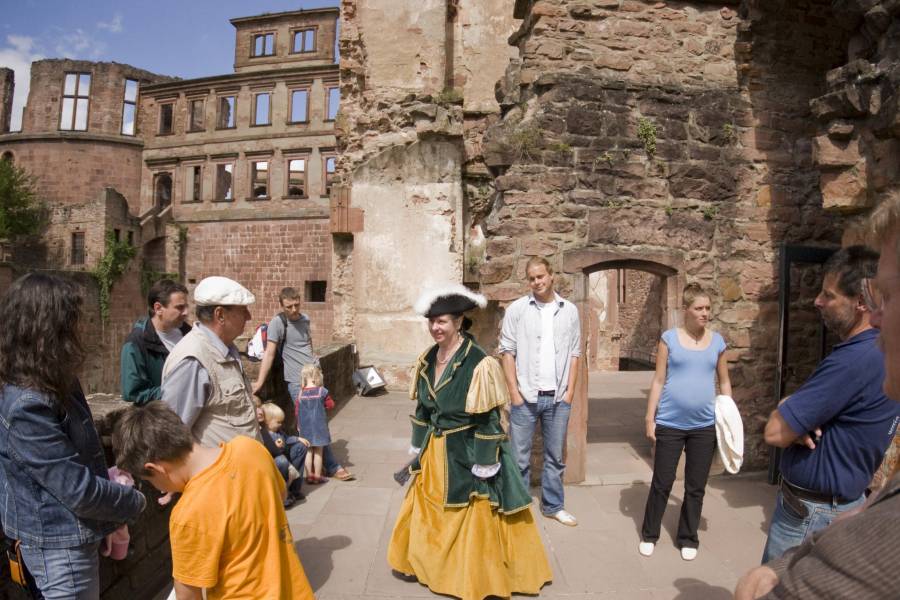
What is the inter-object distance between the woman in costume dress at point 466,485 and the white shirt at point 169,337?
1896 millimetres

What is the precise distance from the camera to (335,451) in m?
6.99

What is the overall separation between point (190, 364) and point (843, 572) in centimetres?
271

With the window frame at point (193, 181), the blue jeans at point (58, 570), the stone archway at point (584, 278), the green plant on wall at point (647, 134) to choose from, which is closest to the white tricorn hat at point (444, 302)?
the blue jeans at point (58, 570)

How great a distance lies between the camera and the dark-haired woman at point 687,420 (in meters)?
4.05

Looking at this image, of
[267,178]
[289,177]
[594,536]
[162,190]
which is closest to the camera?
[594,536]

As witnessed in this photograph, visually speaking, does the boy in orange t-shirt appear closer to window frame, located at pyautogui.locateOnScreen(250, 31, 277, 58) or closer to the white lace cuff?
the white lace cuff

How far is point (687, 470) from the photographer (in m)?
4.15

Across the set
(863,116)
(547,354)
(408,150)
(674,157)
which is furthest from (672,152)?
(408,150)

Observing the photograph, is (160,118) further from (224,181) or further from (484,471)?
(484,471)

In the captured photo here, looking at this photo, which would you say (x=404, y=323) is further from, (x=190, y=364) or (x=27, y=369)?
(x=27, y=369)

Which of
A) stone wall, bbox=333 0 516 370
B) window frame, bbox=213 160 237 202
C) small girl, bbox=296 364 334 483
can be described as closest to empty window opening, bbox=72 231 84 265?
window frame, bbox=213 160 237 202

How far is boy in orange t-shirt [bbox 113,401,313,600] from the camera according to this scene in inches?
81.7

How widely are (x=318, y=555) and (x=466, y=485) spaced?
4.77ft

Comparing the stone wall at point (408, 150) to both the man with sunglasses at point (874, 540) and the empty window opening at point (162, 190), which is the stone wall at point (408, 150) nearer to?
the man with sunglasses at point (874, 540)
